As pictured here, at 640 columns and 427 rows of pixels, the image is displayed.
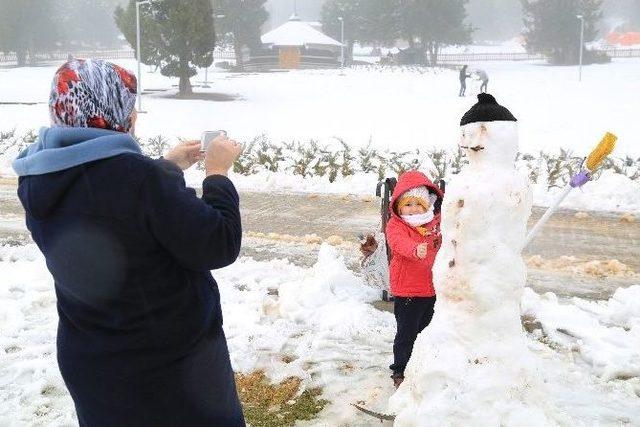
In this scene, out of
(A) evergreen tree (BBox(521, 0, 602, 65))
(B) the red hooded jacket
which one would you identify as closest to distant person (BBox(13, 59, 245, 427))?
(B) the red hooded jacket

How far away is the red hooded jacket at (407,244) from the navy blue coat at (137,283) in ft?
6.28

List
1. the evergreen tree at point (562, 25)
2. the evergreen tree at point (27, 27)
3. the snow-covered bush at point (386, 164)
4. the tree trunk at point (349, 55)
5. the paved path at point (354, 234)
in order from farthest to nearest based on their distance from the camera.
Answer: the tree trunk at point (349, 55), the evergreen tree at point (562, 25), the evergreen tree at point (27, 27), the snow-covered bush at point (386, 164), the paved path at point (354, 234)

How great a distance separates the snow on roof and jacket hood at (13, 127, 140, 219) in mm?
55619

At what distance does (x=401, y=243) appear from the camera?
149 inches

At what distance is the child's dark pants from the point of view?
397cm

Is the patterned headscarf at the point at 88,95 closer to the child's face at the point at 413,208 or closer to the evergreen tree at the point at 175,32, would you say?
the child's face at the point at 413,208

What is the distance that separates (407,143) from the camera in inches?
780

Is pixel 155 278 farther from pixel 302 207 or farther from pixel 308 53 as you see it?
pixel 308 53

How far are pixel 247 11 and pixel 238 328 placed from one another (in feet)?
171

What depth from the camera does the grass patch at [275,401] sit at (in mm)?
3820

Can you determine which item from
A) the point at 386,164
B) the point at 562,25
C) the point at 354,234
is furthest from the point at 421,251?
the point at 562,25

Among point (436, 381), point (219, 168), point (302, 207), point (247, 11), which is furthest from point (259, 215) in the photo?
point (247, 11)

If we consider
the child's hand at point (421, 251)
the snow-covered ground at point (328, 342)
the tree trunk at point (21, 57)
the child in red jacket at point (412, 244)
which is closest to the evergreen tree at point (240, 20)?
the tree trunk at point (21, 57)

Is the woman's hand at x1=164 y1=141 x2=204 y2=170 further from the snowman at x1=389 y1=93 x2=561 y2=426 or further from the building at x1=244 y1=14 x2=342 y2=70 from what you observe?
the building at x1=244 y1=14 x2=342 y2=70
